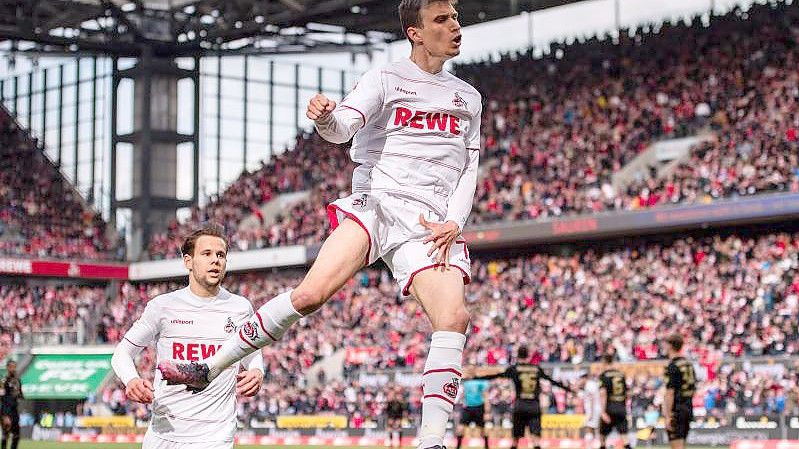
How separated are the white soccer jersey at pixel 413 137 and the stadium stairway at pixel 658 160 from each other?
30615mm

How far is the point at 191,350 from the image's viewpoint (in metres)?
8.91

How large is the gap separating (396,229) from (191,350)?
2.26 m

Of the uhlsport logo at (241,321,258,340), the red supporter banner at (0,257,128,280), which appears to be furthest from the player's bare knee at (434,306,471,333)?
Answer: the red supporter banner at (0,257,128,280)

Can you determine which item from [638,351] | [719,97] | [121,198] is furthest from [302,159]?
[638,351]

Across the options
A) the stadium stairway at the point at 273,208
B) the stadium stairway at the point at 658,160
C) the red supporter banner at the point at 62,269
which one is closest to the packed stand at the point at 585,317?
the stadium stairway at the point at 658,160

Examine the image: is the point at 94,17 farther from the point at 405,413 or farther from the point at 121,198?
the point at 405,413

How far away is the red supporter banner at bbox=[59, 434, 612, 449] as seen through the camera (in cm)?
2886

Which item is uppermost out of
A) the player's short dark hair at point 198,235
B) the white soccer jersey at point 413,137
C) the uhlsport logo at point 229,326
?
the white soccer jersey at point 413,137

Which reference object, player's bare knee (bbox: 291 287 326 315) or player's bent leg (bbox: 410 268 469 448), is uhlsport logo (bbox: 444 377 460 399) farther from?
player's bare knee (bbox: 291 287 326 315)

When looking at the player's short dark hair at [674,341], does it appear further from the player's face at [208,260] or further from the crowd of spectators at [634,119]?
the crowd of spectators at [634,119]

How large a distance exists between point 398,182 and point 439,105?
513mm

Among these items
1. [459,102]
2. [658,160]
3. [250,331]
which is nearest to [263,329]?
[250,331]

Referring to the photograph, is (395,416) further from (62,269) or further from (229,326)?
(62,269)

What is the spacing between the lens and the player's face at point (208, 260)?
8.71m
